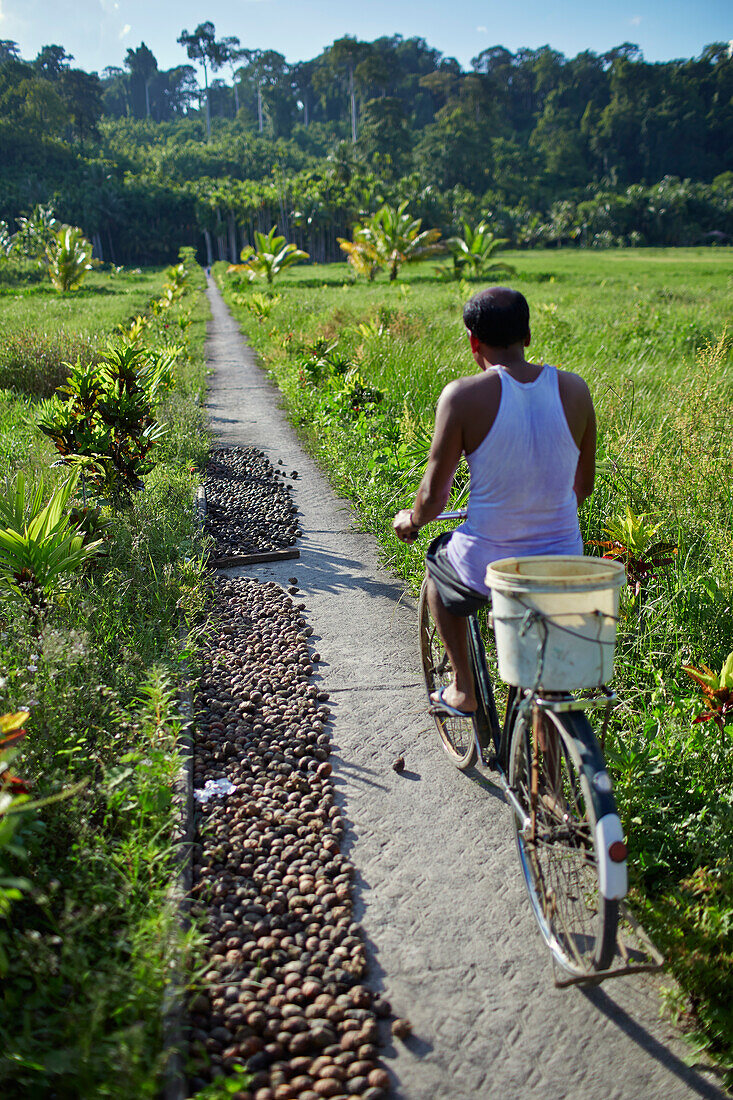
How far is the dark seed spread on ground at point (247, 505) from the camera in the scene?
247 inches

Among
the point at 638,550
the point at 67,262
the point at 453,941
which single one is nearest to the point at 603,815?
the point at 453,941

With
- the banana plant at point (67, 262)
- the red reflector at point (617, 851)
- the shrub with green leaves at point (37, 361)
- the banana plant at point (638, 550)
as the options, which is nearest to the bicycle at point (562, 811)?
the red reflector at point (617, 851)

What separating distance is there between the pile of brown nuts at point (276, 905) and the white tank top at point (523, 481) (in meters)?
1.25

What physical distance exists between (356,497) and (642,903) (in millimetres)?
5184

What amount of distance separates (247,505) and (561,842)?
5.25 meters

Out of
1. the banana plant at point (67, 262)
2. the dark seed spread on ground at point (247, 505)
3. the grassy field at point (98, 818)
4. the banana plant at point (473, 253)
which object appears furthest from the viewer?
the banana plant at point (473, 253)

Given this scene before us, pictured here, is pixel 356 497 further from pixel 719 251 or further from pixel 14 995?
pixel 719 251

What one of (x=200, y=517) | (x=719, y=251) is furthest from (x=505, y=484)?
(x=719, y=251)

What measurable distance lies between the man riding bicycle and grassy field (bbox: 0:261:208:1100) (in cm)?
146

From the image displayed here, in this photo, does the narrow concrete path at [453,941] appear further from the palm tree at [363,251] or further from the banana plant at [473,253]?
the banana plant at [473,253]

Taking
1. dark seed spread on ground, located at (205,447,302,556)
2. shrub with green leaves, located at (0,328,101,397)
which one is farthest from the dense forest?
dark seed spread on ground, located at (205,447,302,556)

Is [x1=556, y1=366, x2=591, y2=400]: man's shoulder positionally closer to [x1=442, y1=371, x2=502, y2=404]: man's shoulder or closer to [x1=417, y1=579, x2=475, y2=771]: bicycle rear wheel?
[x1=442, y1=371, x2=502, y2=404]: man's shoulder

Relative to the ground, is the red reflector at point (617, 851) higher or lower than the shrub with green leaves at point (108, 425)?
lower

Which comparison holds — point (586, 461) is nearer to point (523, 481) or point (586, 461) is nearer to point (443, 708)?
point (523, 481)
